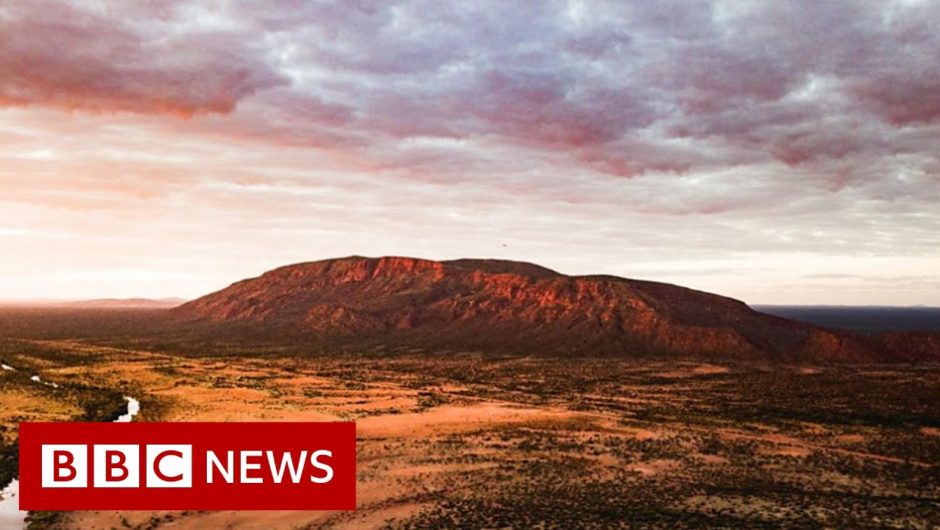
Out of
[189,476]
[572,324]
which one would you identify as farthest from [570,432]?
[572,324]

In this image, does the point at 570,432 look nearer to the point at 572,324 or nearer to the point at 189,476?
the point at 189,476

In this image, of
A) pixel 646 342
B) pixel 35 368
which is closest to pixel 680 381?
pixel 646 342

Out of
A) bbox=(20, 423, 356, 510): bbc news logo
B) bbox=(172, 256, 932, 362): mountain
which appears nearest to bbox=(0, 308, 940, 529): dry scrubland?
bbox=(20, 423, 356, 510): bbc news logo

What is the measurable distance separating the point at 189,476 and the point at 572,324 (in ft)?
393

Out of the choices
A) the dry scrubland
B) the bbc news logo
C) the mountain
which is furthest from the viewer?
the mountain

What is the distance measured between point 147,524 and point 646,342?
114 meters

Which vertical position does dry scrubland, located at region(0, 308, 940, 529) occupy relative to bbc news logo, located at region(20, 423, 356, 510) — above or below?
below

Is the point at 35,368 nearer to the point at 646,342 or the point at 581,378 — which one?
the point at 581,378

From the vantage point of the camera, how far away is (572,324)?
146 meters

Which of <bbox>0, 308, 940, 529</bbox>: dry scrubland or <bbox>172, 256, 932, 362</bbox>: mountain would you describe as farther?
<bbox>172, 256, 932, 362</bbox>: mountain

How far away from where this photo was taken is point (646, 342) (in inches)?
5192

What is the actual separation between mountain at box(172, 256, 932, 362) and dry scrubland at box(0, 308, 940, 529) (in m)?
19.8

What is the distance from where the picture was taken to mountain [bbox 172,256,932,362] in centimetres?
12556

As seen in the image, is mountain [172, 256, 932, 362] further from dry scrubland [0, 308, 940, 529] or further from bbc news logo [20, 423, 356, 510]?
bbc news logo [20, 423, 356, 510]
